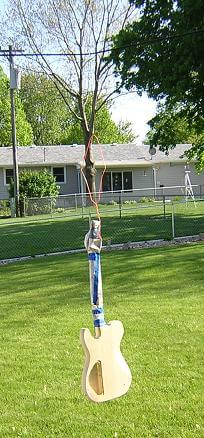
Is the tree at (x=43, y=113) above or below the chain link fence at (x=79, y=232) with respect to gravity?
above

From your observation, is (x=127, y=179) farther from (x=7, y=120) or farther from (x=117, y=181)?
(x=7, y=120)

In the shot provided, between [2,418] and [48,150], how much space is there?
3951cm

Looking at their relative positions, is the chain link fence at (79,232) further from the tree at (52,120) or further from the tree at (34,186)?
the tree at (52,120)

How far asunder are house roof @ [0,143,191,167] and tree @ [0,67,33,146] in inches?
473

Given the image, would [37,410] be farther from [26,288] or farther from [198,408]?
[26,288]

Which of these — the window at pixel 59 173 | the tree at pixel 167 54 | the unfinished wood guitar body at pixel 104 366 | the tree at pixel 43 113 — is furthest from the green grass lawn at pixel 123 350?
the tree at pixel 43 113

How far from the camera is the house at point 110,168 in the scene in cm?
3997

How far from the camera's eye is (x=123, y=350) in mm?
5805

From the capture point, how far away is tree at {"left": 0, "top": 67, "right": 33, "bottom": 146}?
53969mm

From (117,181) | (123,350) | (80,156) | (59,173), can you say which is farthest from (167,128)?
(80,156)

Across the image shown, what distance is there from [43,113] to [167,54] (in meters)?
49.2

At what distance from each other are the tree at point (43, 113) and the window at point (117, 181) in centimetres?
2303

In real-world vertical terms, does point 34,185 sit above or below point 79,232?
above

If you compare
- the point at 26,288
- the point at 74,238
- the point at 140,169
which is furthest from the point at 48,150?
the point at 26,288
